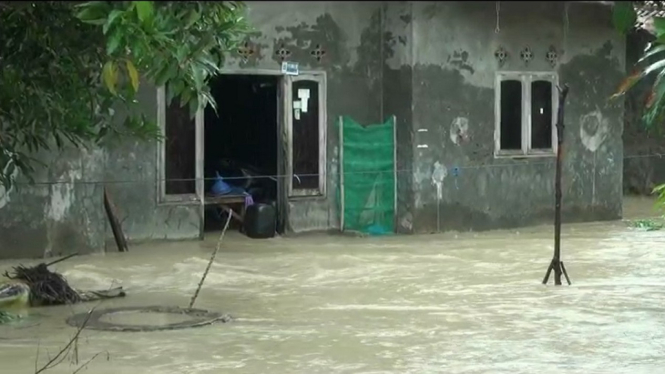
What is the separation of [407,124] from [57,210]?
532 cm

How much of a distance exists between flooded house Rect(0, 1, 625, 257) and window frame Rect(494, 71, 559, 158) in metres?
0.02

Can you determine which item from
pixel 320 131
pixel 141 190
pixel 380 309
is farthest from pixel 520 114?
pixel 380 309

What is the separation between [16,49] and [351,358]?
3215mm

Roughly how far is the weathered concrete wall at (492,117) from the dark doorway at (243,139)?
1.95 meters

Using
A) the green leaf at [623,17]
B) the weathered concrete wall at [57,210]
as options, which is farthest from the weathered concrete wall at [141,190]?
the green leaf at [623,17]

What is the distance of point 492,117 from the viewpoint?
16234mm

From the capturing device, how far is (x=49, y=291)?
982 cm

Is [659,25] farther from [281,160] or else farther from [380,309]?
[281,160]

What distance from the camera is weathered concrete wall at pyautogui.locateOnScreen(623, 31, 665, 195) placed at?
72.9ft

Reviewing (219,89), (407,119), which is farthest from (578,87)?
(219,89)

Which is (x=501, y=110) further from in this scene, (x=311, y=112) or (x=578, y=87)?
(x=311, y=112)

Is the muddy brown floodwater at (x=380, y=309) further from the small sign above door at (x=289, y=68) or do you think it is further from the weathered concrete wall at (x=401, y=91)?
the small sign above door at (x=289, y=68)

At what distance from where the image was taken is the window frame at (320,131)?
1520 centimetres

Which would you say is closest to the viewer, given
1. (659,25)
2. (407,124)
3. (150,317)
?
(659,25)
